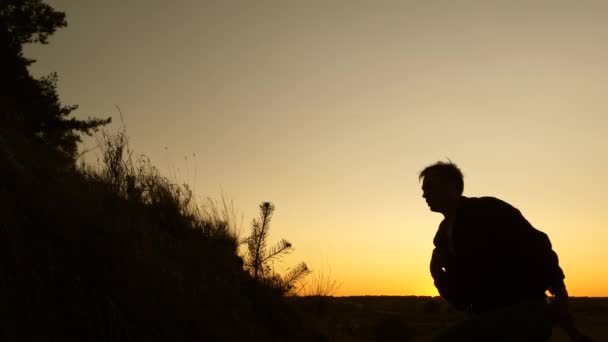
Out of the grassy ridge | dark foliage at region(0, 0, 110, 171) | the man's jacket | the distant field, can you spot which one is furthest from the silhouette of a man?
dark foliage at region(0, 0, 110, 171)

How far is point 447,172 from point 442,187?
0.11 metres

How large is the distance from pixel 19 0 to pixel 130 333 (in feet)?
43.5

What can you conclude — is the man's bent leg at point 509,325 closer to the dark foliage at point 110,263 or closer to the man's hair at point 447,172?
the man's hair at point 447,172

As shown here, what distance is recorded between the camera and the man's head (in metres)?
3.19

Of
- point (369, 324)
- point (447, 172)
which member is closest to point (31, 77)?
point (369, 324)

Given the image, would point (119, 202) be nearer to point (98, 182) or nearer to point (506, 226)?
point (98, 182)

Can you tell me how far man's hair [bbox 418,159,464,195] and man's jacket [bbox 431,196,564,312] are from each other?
27 centimetres

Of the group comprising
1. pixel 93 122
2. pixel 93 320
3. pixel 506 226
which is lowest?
pixel 93 320

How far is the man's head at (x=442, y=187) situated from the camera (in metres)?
3.19

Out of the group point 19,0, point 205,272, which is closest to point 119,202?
point 205,272

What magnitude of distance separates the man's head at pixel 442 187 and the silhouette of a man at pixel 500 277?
17 cm

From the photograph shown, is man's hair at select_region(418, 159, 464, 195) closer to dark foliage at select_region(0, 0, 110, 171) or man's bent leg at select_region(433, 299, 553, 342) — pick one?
man's bent leg at select_region(433, 299, 553, 342)

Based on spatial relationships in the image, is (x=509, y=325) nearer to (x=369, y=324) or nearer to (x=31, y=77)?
(x=369, y=324)

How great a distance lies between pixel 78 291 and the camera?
3363mm
